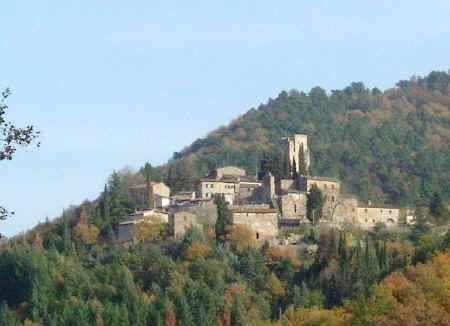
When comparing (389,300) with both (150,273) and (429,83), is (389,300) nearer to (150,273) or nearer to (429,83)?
(150,273)

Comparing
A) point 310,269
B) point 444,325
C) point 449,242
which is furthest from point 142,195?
point 444,325

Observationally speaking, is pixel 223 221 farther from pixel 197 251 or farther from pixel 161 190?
pixel 161 190

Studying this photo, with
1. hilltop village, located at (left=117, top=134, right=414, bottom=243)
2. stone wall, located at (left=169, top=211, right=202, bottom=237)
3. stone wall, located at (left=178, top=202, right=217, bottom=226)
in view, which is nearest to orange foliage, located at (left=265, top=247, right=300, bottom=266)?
hilltop village, located at (left=117, top=134, right=414, bottom=243)

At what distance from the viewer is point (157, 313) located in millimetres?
56531

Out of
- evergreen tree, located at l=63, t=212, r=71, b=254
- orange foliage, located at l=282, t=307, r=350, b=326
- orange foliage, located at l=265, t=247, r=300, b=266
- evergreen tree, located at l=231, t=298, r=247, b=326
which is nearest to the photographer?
orange foliage, located at l=282, t=307, r=350, b=326

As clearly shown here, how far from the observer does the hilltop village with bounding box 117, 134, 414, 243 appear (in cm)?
6234

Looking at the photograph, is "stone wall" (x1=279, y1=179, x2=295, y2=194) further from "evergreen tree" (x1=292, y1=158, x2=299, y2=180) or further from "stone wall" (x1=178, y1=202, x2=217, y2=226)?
"stone wall" (x1=178, y1=202, x2=217, y2=226)

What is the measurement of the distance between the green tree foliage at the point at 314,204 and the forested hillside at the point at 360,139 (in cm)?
713

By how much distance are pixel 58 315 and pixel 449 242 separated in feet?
57.1

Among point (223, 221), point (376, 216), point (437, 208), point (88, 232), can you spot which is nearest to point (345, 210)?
point (376, 216)

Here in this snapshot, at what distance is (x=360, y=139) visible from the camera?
11206 centimetres

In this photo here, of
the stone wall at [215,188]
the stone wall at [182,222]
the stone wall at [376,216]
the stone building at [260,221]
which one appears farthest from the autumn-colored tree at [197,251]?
the stone wall at [376,216]

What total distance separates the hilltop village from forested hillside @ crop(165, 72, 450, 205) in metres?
3.03

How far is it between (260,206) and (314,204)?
258 centimetres
